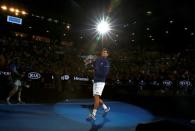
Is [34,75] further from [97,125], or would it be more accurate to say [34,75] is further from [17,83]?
[97,125]

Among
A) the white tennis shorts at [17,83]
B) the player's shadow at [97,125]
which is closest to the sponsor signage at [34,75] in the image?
the white tennis shorts at [17,83]

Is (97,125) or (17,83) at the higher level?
(17,83)

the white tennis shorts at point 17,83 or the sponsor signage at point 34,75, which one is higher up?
the sponsor signage at point 34,75

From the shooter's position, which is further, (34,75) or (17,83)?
(34,75)

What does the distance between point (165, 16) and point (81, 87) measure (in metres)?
17.8

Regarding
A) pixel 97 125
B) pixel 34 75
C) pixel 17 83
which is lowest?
pixel 97 125

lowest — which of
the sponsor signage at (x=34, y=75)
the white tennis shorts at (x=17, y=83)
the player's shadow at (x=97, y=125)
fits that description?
the player's shadow at (x=97, y=125)

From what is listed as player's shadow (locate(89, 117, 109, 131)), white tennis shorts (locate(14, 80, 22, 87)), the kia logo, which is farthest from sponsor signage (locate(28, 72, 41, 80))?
player's shadow (locate(89, 117, 109, 131))

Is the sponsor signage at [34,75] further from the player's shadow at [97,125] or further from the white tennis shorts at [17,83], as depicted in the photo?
the player's shadow at [97,125]

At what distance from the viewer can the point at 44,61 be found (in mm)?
29578

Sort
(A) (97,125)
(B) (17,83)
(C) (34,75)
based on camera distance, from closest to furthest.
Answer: (A) (97,125) < (B) (17,83) < (C) (34,75)

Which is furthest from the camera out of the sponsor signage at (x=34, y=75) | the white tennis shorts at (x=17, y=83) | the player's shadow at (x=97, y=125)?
the sponsor signage at (x=34, y=75)

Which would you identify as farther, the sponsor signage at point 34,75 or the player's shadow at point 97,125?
the sponsor signage at point 34,75

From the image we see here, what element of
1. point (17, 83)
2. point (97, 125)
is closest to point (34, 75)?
point (17, 83)
